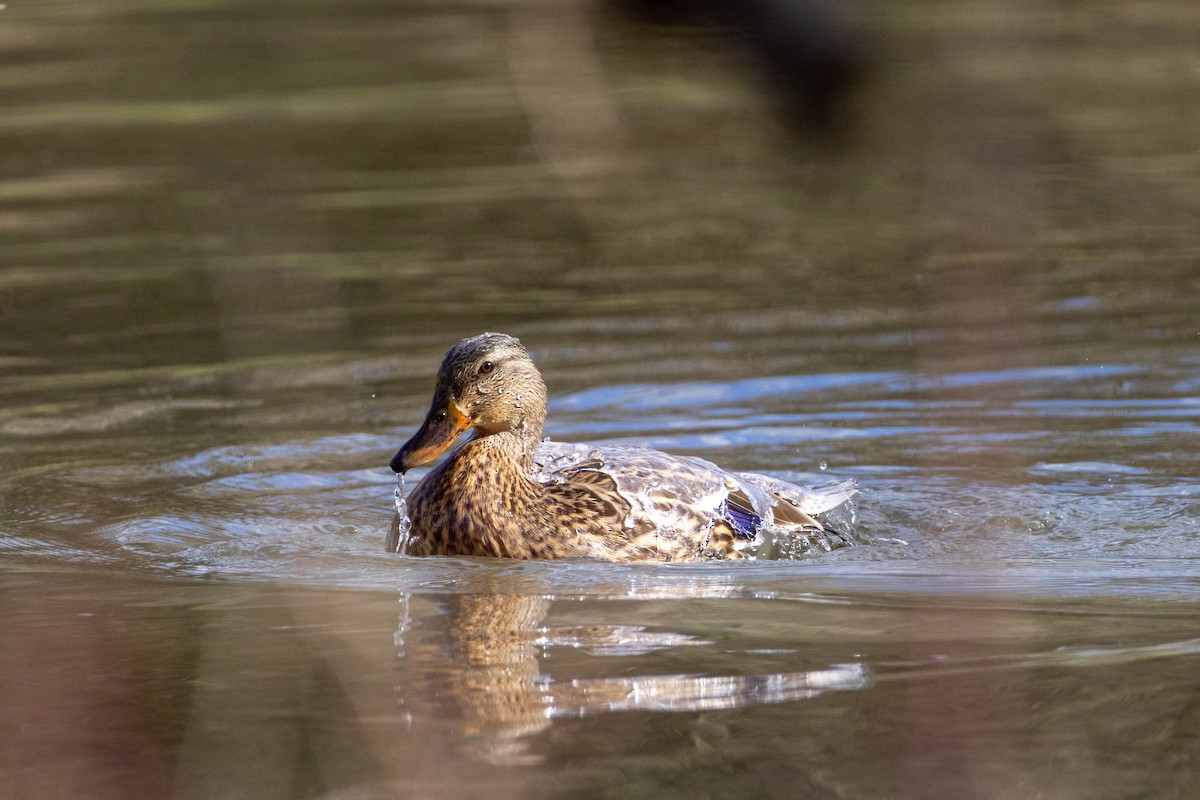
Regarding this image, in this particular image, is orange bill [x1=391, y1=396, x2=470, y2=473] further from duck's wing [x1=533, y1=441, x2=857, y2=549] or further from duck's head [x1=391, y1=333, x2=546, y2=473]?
duck's wing [x1=533, y1=441, x2=857, y2=549]

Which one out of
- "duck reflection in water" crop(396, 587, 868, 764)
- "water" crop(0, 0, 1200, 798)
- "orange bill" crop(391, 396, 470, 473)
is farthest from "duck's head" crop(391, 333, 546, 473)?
"duck reflection in water" crop(396, 587, 868, 764)

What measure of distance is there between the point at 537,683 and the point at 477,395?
2640 mm

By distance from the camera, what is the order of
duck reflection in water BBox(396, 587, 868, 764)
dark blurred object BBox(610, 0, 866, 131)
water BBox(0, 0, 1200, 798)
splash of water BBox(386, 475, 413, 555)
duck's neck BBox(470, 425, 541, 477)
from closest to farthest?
dark blurred object BBox(610, 0, 866, 131), water BBox(0, 0, 1200, 798), duck reflection in water BBox(396, 587, 868, 764), splash of water BBox(386, 475, 413, 555), duck's neck BBox(470, 425, 541, 477)

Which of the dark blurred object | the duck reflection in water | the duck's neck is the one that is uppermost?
the dark blurred object

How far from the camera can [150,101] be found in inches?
642

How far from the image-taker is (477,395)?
6.45m

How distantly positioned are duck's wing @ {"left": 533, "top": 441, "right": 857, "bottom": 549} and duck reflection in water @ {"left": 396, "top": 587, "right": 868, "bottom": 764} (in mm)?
1911

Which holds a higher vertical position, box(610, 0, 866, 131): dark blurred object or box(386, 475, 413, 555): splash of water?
box(610, 0, 866, 131): dark blurred object

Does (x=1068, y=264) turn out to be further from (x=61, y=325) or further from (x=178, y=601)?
(x=178, y=601)

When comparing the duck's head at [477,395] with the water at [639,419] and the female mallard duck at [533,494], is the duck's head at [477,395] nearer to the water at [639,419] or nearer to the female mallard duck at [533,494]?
the female mallard duck at [533,494]

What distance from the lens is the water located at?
4.59ft

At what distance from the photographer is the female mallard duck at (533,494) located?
630 cm

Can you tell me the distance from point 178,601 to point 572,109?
13.5 feet

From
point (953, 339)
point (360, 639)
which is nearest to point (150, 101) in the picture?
point (360, 639)
